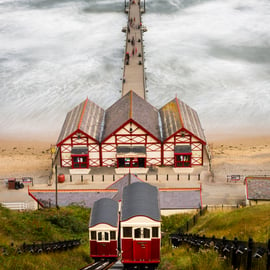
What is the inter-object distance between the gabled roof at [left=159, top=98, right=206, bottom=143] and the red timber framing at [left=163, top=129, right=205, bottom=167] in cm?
42

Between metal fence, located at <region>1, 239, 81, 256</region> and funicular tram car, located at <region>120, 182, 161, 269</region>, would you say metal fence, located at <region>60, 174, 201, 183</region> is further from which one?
funicular tram car, located at <region>120, 182, 161, 269</region>

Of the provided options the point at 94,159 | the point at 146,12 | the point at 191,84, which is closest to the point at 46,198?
the point at 94,159

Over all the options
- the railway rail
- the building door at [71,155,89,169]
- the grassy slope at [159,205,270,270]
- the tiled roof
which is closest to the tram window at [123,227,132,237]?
the railway rail

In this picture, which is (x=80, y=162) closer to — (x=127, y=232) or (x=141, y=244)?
(x=127, y=232)

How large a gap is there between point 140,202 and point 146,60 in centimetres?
6302

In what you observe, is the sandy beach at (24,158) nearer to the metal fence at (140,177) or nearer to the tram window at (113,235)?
the metal fence at (140,177)

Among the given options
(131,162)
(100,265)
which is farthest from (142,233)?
(131,162)

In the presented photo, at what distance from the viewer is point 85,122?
5506cm

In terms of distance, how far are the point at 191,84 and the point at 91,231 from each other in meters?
55.9

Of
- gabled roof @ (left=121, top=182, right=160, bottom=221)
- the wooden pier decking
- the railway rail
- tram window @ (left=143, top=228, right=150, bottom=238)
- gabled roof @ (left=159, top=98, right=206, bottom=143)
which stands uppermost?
the wooden pier decking

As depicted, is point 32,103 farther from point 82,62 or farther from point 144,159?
point 144,159

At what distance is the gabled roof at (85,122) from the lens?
176 ft

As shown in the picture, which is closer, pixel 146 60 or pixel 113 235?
pixel 113 235

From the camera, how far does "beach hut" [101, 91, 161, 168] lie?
5284cm
